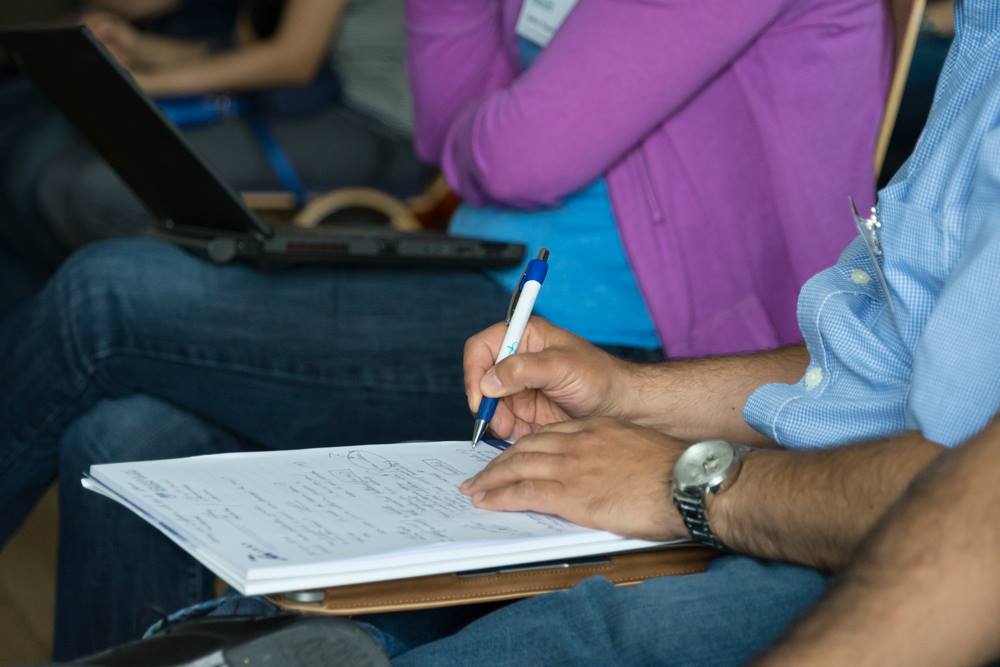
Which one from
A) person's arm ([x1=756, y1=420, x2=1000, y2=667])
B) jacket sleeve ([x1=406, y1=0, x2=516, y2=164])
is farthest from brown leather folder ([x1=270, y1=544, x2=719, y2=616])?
jacket sleeve ([x1=406, y1=0, x2=516, y2=164])

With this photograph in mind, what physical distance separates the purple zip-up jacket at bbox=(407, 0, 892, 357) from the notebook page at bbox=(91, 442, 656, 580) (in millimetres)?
449

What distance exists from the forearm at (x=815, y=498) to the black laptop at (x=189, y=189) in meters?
0.67

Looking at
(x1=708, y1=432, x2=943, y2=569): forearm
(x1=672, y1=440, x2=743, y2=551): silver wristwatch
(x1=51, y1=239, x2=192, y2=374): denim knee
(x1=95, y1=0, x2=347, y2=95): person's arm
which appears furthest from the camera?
(x1=95, y1=0, x2=347, y2=95): person's arm

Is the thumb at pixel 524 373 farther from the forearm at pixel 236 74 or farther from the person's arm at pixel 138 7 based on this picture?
the person's arm at pixel 138 7

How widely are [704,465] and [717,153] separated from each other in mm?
599

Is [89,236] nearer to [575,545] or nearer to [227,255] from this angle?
[227,255]

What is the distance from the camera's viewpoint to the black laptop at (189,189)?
1405mm

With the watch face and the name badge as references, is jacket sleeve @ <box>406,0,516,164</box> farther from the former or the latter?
the watch face

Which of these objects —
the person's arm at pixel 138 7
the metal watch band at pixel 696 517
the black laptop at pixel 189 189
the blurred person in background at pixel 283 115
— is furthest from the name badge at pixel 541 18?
the person's arm at pixel 138 7

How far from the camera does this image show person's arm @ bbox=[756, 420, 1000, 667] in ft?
2.00

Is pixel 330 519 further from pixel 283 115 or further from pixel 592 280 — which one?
pixel 283 115

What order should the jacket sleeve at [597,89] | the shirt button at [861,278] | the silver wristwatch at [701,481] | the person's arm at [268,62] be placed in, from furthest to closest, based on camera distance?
the person's arm at [268,62]
the jacket sleeve at [597,89]
the shirt button at [861,278]
the silver wristwatch at [701,481]

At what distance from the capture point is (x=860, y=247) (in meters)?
1.01

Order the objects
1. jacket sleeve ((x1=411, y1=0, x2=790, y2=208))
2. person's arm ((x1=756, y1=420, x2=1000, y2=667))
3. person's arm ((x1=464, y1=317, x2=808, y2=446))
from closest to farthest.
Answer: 1. person's arm ((x1=756, y1=420, x2=1000, y2=667))
2. person's arm ((x1=464, y1=317, x2=808, y2=446))
3. jacket sleeve ((x1=411, y1=0, x2=790, y2=208))
